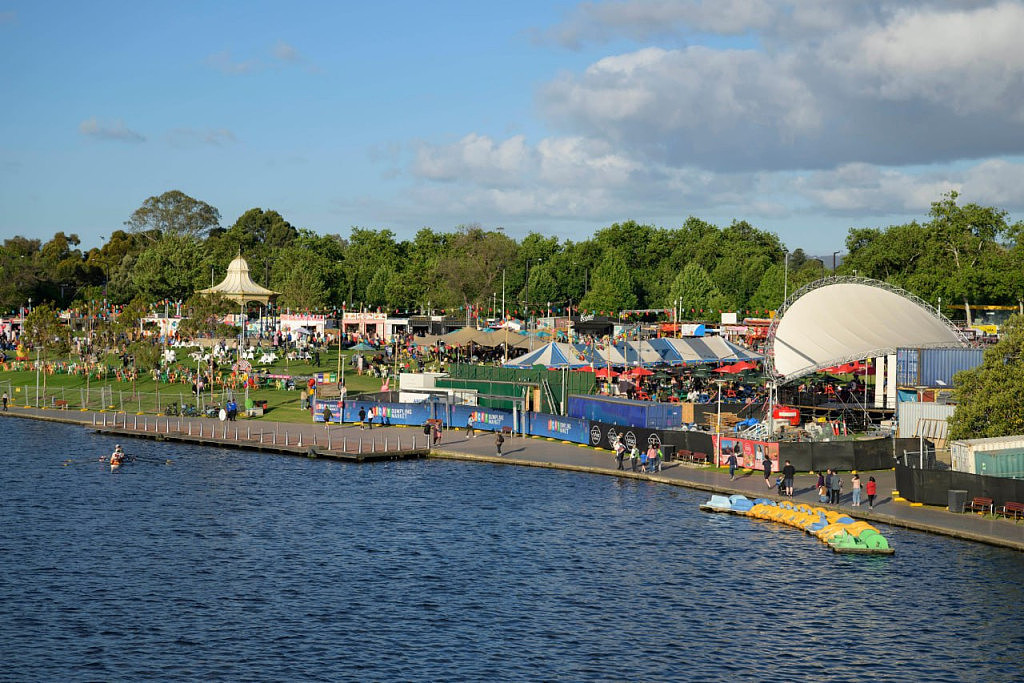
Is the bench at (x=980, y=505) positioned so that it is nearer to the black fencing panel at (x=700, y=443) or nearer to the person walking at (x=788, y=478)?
the person walking at (x=788, y=478)

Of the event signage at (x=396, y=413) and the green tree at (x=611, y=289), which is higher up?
the green tree at (x=611, y=289)

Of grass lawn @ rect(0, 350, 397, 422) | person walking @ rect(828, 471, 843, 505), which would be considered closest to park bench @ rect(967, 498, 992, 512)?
person walking @ rect(828, 471, 843, 505)

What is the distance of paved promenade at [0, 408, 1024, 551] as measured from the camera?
152 feet

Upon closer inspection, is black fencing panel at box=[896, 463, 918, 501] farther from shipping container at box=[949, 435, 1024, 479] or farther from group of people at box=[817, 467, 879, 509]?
shipping container at box=[949, 435, 1024, 479]

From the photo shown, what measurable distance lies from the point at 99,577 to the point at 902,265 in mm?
139516

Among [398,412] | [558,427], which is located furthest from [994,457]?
[398,412]

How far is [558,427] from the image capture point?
71625 mm

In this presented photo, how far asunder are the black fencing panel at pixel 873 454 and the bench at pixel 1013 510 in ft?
36.6

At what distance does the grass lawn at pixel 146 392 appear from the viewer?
87438 mm

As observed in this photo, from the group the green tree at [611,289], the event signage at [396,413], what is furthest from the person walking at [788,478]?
the green tree at [611,289]

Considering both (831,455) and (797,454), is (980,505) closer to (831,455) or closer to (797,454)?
(831,455)

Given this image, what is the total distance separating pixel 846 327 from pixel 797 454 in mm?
20846

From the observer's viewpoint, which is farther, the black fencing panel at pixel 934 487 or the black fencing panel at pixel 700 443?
the black fencing panel at pixel 700 443

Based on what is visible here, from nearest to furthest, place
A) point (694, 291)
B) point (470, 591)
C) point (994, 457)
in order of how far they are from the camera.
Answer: point (470, 591) → point (994, 457) → point (694, 291)
